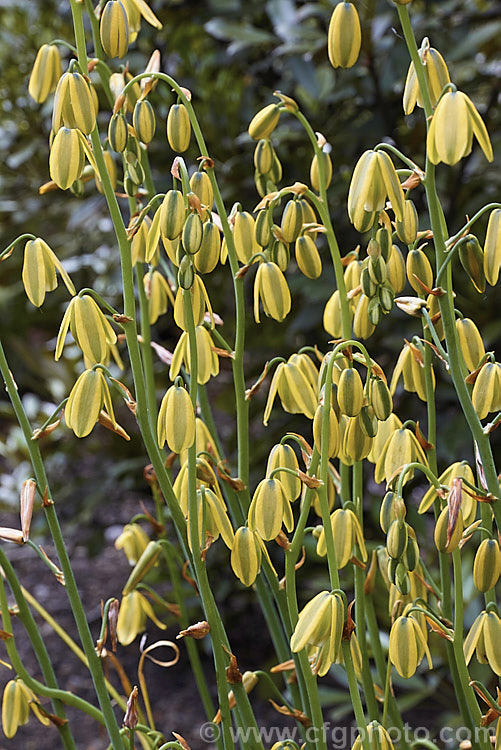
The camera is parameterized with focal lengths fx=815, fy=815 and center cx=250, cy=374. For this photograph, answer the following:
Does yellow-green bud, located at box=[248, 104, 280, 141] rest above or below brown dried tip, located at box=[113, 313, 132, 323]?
above

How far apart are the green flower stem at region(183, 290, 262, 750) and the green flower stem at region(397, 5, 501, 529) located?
0.42ft

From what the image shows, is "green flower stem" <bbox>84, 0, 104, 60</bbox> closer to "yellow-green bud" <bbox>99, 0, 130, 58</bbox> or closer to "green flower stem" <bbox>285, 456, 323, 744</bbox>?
"yellow-green bud" <bbox>99, 0, 130, 58</bbox>

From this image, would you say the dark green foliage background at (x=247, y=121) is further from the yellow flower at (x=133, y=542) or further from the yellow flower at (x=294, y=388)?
the yellow flower at (x=294, y=388)

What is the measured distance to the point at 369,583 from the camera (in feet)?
1.79

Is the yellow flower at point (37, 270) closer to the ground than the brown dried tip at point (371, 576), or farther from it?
farther from it

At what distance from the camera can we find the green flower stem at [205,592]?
1.30 feet

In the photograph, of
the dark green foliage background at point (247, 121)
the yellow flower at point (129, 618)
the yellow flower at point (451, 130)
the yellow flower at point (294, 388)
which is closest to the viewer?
the yellow flower at point (451, 130)

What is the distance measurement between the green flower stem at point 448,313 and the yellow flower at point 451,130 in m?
0.01

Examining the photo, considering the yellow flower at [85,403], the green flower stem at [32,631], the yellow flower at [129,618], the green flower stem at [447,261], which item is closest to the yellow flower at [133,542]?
the yellow flower at [129,618]

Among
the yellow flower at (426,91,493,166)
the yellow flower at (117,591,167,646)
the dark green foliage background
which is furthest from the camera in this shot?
the dark green foliage background

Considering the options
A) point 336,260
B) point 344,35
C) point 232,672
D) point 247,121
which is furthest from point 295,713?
point 247,121

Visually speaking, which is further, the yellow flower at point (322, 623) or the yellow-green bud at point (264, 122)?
the yellow-green bud at point (264, 122)

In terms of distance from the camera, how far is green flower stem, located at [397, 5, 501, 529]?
401 mm

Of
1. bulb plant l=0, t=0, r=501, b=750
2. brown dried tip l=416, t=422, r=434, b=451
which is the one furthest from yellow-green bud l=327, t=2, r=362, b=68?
brown dried tip l=416, t=422, r=434, b=451
